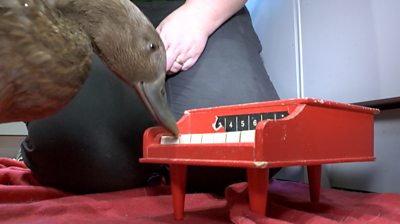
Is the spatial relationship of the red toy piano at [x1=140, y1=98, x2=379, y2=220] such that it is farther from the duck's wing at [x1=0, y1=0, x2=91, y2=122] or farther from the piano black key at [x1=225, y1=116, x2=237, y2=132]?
the duck's wing at [x1=0, y1=0, x2=91, y2=122]

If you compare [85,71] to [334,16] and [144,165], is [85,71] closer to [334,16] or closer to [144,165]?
[144,165]

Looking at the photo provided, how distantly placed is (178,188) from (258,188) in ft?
0.58

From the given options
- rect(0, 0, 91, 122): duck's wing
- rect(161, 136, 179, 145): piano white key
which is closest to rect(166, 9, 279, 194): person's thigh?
rect(161, 136, 179, 145): piano white key

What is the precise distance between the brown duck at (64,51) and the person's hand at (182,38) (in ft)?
1.16

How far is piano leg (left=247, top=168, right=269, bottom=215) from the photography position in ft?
2.09

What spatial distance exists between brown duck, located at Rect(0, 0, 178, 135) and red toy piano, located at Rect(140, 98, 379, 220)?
91 millimetres

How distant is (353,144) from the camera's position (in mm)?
735

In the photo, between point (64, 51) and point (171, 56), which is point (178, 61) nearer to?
point (171, 56)

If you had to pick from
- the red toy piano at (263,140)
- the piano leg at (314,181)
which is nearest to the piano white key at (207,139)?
the red toy piano at (263,140)

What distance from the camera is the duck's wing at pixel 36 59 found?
0.52 metres

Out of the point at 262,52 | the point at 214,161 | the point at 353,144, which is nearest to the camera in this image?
the point at 214,161

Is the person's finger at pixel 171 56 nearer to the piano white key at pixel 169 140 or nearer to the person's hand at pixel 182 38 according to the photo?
the person's hand at pixel 182 38

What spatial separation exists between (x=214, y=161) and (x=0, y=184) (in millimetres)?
697

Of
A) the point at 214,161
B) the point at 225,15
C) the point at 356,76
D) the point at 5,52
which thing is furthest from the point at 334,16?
the point at 5,52
